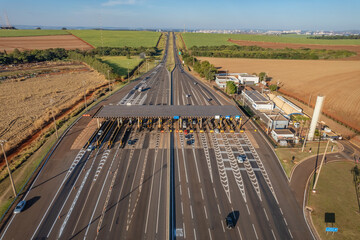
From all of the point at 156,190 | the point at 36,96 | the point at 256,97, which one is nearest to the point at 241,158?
the point at 156,190

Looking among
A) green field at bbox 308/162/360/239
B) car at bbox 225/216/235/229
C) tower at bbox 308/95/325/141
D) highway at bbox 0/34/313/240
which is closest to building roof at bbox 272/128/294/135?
highway at bbox 0/34/313/240

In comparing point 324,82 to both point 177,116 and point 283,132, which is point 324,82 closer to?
point 283,132

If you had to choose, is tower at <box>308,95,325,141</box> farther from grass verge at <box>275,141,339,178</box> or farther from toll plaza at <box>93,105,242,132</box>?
toll plaza at <box>93,105,242,132</box>

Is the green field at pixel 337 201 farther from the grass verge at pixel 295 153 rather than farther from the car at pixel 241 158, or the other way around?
the car at pixel 241 158

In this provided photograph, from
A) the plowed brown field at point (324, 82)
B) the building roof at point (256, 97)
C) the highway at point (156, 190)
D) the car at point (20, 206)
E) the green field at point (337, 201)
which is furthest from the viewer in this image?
the building roof at point (256, 97)

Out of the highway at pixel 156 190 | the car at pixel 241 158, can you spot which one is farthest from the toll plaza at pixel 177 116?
the car at pixel 241 158
